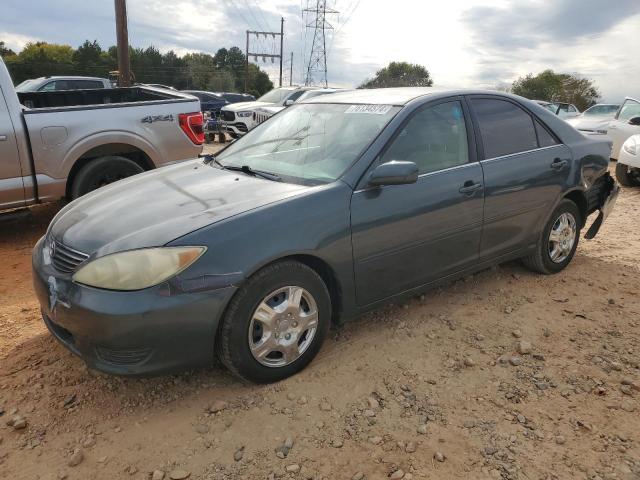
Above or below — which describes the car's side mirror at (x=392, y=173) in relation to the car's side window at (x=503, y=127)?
below

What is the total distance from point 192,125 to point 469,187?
12.0 feet

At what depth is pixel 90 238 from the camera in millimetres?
2691

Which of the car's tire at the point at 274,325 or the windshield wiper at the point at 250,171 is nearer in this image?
the car's tire at the point at 274,325

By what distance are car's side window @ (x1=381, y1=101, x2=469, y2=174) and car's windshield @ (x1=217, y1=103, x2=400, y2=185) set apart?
0.17 meters

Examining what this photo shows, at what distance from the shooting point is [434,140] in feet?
11.4

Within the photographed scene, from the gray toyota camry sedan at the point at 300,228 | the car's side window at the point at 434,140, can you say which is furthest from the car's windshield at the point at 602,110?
the car's side window at the point at 434,140

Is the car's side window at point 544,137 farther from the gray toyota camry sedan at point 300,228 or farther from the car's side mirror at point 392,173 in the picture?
the car's side mirror at point 392,173

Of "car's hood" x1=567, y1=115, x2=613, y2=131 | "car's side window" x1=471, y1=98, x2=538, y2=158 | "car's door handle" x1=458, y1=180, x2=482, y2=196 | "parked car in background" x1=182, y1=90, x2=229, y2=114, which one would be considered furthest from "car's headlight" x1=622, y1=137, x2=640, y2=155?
"parked car in background" x1=182, y1=90, x2=229, y2=114

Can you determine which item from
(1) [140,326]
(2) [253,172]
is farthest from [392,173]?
(1) [140,326]

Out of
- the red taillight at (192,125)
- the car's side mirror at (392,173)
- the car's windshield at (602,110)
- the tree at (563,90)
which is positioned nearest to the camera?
the car's side mirror at (392,173)

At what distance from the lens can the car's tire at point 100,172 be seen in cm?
530

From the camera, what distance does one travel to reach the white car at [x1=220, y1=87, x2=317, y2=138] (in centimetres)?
1480

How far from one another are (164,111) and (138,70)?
76385mm

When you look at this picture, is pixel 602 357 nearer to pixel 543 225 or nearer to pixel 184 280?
pixel 543 225
